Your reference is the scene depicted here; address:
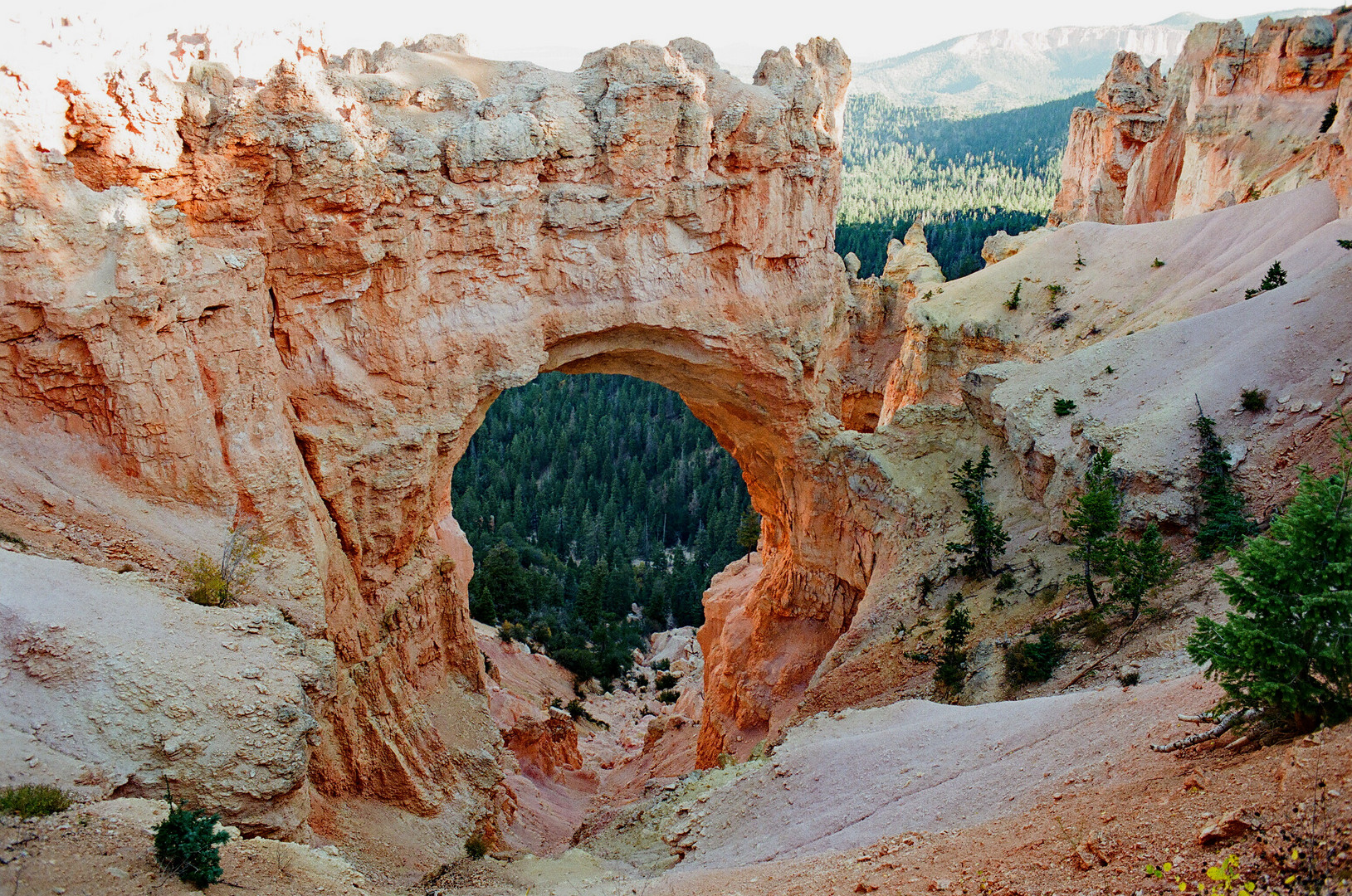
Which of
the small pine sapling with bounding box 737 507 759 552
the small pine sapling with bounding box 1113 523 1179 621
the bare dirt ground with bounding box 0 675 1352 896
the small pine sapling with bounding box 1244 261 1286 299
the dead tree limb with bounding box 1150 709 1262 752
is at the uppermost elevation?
the small pine sapling with bounding box 1244 261 1286 299

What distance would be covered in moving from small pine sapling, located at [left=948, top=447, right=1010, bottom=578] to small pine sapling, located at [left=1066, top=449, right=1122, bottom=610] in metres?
2.38

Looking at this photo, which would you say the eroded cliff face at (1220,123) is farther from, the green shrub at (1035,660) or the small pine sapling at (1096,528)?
the green shrub at (1035,660)

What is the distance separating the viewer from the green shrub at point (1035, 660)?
61.6ft

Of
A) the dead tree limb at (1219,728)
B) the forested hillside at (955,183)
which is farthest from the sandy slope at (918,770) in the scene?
the forested hillside at (955,183)

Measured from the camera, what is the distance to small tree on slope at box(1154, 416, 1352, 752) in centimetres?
942

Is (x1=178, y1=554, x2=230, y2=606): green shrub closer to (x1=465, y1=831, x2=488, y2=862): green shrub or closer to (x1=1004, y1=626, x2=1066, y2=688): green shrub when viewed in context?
(x1=465, y1=831, x2=488, y2=862): green shrub

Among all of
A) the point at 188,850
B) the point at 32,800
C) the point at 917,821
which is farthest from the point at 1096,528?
the point at 32,800

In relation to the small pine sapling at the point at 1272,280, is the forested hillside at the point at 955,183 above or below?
above

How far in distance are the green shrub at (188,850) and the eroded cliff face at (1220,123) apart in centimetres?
3615

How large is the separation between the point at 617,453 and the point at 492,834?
56.6m

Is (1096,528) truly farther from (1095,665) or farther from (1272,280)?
(1272,280)

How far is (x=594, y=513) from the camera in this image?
68.7 metres

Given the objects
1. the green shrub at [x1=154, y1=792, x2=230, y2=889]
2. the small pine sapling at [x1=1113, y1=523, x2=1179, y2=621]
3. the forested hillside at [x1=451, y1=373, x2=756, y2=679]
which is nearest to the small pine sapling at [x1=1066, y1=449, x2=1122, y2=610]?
the small pine sapling at [x1=1113, y1=523, x2=1179, y2=621]

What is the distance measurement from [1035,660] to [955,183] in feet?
443
